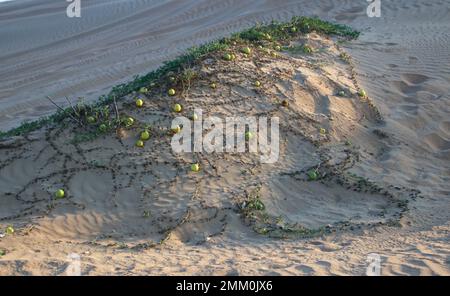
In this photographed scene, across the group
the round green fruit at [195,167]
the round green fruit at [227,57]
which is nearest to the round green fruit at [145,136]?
the round green fruit at [195,167]

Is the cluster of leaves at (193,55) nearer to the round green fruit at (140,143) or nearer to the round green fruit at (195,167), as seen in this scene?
the round green fruit at (140,143)

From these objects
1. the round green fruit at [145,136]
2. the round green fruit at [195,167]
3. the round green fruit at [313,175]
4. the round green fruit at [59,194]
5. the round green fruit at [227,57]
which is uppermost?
the round green fruit at [227,57]

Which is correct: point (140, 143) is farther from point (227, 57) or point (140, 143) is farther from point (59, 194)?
point (227, 57)

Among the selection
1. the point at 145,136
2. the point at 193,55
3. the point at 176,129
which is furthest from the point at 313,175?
the point at 193,55

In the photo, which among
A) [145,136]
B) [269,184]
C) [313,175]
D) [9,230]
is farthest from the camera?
[145,136]

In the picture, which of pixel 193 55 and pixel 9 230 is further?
pixel 193 55

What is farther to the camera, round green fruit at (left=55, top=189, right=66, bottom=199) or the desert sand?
round green fruit at (left=55, top=189, right=66, bottom=199)

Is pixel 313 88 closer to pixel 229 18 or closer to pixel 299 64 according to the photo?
pixel 299 64

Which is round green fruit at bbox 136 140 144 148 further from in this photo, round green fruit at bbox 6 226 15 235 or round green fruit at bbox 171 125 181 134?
round green fruit at bbox 6 226 15 235

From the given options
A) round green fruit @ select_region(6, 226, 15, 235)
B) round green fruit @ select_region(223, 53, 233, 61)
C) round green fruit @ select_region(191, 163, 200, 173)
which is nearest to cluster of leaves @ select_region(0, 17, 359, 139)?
round green fruit @ select_region(223, 53, 233, 61)
